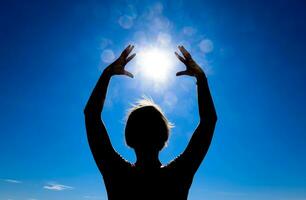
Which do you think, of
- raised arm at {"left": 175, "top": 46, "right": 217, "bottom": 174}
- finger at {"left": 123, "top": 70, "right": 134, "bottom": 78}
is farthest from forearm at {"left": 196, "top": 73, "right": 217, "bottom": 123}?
finger at {"left": 123, "top": 70, "right": 134, "bottom": 78}

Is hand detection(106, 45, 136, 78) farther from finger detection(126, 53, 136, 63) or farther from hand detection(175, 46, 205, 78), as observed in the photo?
hand detection(175, 46, 205, 78)

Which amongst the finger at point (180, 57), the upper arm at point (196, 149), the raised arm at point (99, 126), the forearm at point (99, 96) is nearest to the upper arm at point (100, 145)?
the raised arm at point (99, 126)

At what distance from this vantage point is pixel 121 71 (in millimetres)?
3760

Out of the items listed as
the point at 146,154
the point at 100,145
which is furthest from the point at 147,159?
the point at 100,145

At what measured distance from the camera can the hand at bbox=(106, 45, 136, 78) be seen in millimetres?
3645

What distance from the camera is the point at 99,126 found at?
293cm

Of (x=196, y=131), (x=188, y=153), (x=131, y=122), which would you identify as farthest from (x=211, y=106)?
(x=131, y=122)

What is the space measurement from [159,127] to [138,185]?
0.58 m

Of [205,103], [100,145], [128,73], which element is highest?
[128,73]

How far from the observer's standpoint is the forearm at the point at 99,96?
123 inches

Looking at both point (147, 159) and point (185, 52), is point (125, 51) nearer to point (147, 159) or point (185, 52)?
point (185, 52)

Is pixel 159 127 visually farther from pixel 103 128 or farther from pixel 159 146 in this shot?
pixel 103 128

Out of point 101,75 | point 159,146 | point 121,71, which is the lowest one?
point 159,146

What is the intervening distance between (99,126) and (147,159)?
0.56 m
